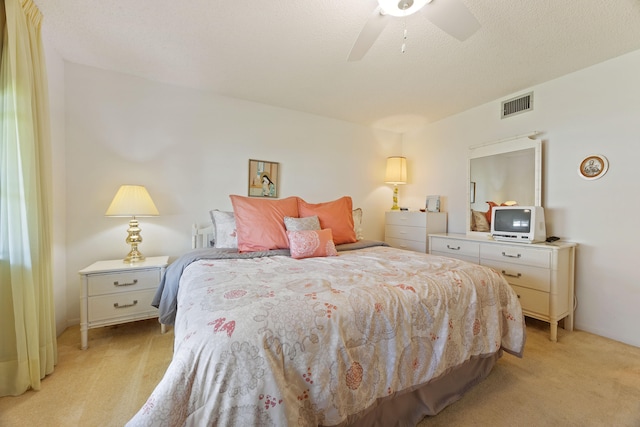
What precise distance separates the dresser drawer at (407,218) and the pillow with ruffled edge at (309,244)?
168cm

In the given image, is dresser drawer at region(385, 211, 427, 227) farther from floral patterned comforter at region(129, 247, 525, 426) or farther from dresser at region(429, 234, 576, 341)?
floral patterned comforter at region(129, 247, 525, 426)

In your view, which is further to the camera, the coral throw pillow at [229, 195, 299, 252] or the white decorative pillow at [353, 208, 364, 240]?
the white decorative pillow at [353, 208, 364, 240]

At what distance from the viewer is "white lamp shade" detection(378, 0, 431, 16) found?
49.8 inches

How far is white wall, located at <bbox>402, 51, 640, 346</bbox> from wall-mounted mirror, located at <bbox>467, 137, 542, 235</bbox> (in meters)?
0.10

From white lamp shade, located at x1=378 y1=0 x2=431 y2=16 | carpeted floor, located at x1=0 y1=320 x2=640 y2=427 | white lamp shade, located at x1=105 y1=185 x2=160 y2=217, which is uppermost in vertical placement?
white lamp shade, located at x1=378 y1=0 x2=431 y2=16

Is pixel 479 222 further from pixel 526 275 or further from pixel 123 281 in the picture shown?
pixel 123 281

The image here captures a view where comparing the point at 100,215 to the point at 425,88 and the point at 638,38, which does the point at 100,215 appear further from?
Result: the point at 638,38

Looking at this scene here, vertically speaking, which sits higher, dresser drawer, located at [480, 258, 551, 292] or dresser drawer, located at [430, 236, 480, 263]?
dresser drawer, located at [430, 236, 480, 263]

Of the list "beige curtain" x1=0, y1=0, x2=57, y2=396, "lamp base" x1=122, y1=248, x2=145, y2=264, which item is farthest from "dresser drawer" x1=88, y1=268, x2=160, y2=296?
"beige curtain" x1=0, y1=0, x2=57, y2=396

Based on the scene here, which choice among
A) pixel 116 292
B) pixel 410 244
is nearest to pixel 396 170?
pixel 410 244

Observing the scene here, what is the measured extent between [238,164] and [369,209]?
201 cm

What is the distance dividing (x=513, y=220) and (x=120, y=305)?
3546 mm

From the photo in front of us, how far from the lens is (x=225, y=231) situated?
2316mm

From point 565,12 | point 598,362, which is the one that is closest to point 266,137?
point 565,12
